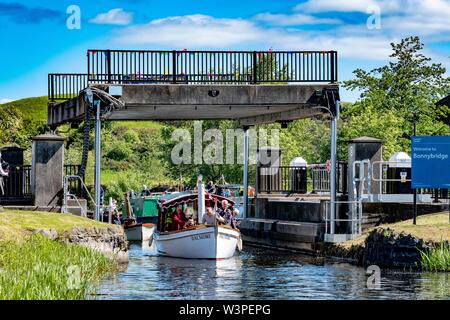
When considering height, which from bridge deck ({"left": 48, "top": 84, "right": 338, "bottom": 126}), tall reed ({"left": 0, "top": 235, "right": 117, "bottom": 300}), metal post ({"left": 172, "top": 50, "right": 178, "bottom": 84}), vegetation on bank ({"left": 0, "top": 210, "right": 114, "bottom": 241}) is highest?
metal post ({"left": 172, "top": 50, "right": 178, "bottom": 84})

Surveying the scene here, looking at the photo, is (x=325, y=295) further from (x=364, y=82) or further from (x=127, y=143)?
(x=127, y=143)

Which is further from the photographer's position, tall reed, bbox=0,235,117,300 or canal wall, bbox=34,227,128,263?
canal wall, bbox=34,227,128,263

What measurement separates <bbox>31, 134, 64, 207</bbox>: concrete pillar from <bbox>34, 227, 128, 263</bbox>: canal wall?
547 cm

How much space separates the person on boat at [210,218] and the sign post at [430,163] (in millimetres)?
7255

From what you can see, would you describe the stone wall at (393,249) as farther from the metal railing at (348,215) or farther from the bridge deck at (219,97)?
the bridge deck at (219,97)

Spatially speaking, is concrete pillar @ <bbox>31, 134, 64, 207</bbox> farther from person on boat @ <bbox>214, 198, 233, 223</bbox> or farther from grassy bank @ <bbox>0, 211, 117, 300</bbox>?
person on boat @ <bbox>214, 198, 233, 223</bbox>

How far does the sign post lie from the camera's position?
37219 mm

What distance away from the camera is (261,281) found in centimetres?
3148

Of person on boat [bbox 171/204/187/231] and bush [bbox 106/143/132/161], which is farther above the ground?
bush [bbox 106/143/132/161]

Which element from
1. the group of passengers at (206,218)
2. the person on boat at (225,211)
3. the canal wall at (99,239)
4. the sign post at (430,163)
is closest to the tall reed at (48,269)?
the canal wall at (99,239)

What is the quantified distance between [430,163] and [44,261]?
1525 cm

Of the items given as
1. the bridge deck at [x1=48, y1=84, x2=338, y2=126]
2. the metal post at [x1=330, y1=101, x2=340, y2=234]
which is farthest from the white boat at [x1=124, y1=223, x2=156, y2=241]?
the metal post at [x1=330, y1=101, x2=340, y2=234]

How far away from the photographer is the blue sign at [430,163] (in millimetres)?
37219

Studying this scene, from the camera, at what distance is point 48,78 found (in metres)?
46.5
